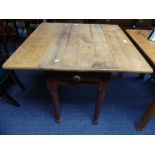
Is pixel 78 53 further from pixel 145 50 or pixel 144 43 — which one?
pixel 144 43

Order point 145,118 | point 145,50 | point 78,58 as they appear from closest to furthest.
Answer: point 78,58, point 145,50, point 145,118

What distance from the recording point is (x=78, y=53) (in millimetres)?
1160

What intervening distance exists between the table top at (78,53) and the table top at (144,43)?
0.29 ft

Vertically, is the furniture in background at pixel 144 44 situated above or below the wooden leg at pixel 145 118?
above

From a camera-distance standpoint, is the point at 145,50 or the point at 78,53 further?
the point at 145,50

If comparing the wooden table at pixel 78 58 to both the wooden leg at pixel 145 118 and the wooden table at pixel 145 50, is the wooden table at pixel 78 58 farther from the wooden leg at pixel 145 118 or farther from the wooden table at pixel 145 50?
the wooden leg at pixel 145 118

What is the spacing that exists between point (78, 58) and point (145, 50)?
602mm

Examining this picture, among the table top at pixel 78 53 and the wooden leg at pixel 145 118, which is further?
the wooden leg at pixel 145 118

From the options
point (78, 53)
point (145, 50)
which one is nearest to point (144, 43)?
point (145, 50)

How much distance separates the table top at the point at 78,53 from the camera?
0.99m

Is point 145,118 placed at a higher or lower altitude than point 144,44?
lower

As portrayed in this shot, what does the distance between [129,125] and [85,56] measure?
87 cm

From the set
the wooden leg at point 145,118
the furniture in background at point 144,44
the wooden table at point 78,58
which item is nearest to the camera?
the wooden table at point 78,58

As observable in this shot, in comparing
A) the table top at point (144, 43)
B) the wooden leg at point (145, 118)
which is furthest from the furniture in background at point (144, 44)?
Result: the wooden leg at point (145, 118)
